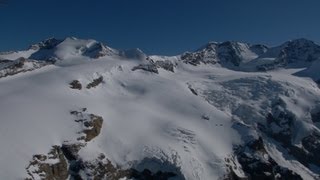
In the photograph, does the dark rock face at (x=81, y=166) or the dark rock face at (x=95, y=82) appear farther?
the dark rock face at (x=95, y=82)

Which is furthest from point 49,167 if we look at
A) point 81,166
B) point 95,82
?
point 95,82

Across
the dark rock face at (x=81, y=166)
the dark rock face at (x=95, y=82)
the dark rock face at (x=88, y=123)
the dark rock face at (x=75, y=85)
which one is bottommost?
the dark rock face at (x=81, y=166)

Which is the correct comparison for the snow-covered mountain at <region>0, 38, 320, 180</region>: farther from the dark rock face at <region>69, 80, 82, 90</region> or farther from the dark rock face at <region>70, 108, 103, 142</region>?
the dark rock face at <region>70, 108, 103, 142</region>

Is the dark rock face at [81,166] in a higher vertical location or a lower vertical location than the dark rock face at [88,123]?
lower

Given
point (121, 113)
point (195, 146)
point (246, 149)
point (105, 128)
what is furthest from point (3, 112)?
point (246, 149)

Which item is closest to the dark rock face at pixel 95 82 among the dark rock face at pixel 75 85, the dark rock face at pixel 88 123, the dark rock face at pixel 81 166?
the dark rock face at pixel 75 85

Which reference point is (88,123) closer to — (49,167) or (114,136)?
(114,136)

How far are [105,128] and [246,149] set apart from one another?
4091cm

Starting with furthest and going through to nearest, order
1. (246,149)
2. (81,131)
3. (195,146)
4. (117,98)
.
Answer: (117,98) < (246,149) < (195,146) < (81,131)

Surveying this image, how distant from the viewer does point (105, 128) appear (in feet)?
516

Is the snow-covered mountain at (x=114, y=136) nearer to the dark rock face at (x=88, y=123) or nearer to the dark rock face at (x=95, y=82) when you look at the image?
the dark rock face at (x=95, y=82)

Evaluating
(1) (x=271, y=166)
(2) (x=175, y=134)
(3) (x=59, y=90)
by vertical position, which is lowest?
(1) (x=271, y=166)

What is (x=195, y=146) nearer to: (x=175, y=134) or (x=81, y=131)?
(x=175, y=134)

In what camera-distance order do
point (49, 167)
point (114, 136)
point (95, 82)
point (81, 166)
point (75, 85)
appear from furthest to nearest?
1. point (95, 82)
2. point (75, 85)
3. point (114, 136)
4. point (81, 166)
5. point (49, 167)
